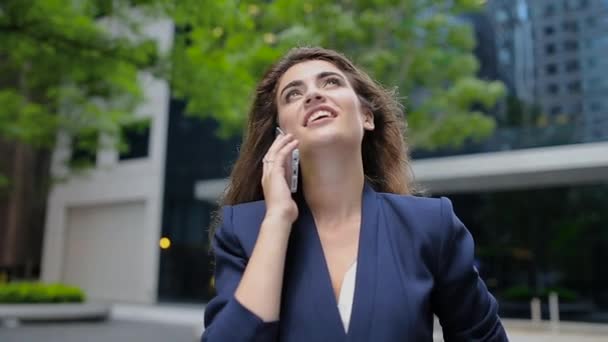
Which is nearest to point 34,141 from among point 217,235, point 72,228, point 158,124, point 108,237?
point 158,124

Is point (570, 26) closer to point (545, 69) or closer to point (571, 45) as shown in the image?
point (571, 45)

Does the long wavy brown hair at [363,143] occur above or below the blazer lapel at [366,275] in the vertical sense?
above

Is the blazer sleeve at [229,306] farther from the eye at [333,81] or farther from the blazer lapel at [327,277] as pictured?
the eye at [333,81]

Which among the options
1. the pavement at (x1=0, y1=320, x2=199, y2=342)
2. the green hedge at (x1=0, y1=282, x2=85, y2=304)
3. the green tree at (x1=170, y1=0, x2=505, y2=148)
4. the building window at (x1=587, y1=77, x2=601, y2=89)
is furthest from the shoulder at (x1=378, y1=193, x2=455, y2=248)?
the green hedge at (x1=0, y1=282, x2=85, y2=304)

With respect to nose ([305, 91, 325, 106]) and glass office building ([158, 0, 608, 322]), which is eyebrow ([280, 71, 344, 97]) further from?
glass office building ([158, 0, 608, 322])

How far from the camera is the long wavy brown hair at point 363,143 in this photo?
1.40 m

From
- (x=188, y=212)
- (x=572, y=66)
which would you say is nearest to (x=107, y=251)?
(x=188, y=212)

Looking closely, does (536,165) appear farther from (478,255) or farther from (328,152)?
(328,152)

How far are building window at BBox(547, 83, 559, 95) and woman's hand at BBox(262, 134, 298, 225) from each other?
13.6 meters

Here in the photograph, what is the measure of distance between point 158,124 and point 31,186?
4824mm

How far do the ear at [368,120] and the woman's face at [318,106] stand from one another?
Result: 0.23ft

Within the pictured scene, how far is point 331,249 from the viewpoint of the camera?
3.92 ft

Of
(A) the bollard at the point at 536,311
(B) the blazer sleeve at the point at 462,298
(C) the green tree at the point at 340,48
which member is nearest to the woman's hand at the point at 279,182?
(B) the blazer sleeve at the point at 462,298

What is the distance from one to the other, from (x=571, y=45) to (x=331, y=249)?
13892mm
